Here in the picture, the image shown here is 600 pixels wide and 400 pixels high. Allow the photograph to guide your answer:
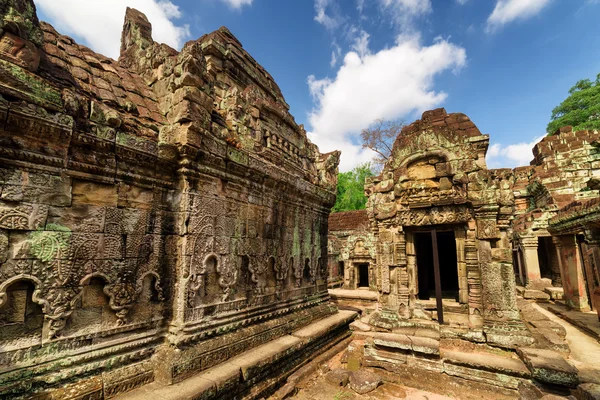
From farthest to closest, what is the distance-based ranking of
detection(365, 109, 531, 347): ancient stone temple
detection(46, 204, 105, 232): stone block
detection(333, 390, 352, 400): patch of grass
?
→ detection(365, 109, 531, 347): ancient stone temple → detection(333, 390, 352, 400): patch of grass → detection(46, 204, 105, 232): stone block

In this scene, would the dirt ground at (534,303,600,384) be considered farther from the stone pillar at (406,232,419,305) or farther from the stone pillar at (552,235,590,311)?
the stone pillar at (406,232,419,305)

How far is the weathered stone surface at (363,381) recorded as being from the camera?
4688mm

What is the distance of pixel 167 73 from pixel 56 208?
2687 millimetres

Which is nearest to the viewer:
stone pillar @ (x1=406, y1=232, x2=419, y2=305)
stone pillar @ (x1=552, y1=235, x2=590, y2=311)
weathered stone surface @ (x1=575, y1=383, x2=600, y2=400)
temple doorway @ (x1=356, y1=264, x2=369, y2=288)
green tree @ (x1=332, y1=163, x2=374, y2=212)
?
weathered stone surface @ (x1=575, y1=383, x2=600, y2=400)

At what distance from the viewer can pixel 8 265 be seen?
8.22 ft

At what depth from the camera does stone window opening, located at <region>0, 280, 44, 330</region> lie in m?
2.51

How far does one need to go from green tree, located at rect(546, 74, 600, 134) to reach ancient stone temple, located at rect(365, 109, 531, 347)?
22690mm

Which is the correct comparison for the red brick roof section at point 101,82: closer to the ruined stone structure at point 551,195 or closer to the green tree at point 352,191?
the ruined stone structure at point 551,195

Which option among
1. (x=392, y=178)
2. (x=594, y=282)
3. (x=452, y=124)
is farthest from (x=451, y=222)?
(x=594, y=282)

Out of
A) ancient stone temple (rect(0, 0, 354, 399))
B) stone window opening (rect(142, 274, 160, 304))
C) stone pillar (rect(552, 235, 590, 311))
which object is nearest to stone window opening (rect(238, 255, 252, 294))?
ancient stone temple (rect(0, 0, 354, 399))

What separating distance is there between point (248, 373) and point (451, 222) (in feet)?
16.0

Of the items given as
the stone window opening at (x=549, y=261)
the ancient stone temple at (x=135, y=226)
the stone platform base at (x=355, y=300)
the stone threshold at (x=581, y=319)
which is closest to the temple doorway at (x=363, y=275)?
the stone platform base at (x=355, y=300)

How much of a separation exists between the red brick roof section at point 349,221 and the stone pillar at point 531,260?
8217 millimetres

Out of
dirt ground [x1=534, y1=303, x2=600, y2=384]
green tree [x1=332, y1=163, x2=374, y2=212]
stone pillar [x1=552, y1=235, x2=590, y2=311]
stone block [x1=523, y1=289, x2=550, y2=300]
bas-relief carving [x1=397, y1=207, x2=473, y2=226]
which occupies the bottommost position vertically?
dirt ground [x1=534, y1=303, x2=600, y2=384]
